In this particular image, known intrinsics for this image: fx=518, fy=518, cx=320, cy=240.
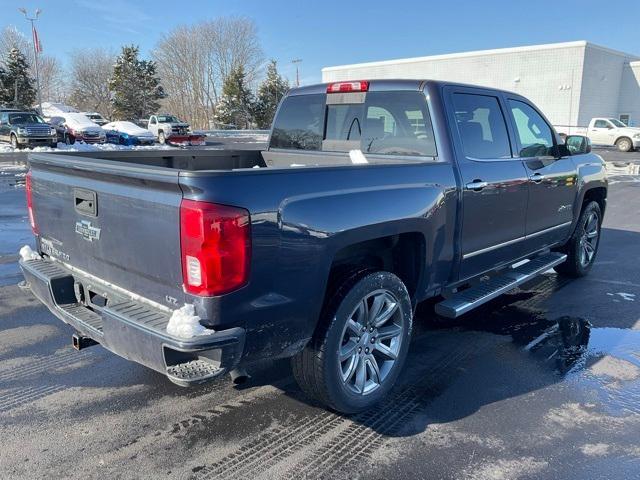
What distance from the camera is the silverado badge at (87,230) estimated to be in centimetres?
288

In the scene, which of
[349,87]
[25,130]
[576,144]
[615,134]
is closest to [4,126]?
[25,130]

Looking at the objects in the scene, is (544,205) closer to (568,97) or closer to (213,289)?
(213,289)

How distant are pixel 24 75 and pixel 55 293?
5139cm


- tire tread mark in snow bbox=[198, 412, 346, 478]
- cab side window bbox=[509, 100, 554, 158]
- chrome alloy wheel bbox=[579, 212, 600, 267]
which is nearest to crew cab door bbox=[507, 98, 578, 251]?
cab side window bbox=[509, 100, 554, 158]

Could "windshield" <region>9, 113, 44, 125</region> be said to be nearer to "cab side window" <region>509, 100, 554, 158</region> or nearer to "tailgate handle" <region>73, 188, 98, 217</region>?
"tailgate handle" <region>73, 188, 98, 217</region>

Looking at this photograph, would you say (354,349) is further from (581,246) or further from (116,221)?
(581,246)

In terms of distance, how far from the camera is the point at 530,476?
2.63m

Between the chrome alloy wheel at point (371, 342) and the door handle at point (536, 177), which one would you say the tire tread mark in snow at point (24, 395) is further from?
the door handle at point (536, 177)

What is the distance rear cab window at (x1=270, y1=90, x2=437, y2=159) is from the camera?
3.81m

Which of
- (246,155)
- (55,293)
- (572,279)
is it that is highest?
(246,155)

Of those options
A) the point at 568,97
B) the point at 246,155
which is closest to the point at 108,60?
the point at 568,97

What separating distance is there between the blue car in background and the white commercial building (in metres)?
25.2

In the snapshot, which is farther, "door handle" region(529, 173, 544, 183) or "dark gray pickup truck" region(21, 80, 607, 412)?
"door handle" region(529, 173, 544, 183)

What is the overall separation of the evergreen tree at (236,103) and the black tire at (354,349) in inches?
2099
